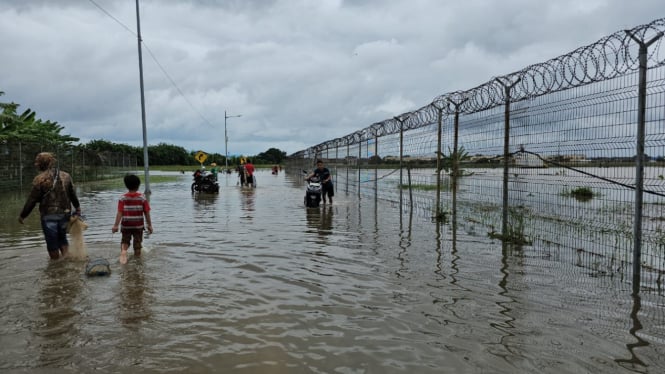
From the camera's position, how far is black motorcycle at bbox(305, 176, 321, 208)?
15.5 m

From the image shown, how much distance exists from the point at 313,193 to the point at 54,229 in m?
9.22

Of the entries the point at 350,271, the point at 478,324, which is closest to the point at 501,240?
the point at 350,271

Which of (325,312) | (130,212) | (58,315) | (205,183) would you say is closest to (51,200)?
(130,212)

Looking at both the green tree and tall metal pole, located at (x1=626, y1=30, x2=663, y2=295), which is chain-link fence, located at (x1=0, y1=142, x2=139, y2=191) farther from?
tall metal pole, located at (x1=626, y1=30, x2=663, y2=295)

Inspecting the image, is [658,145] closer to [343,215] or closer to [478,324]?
[478,324]

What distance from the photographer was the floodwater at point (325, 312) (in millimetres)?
3732

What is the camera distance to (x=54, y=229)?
22.8 feet

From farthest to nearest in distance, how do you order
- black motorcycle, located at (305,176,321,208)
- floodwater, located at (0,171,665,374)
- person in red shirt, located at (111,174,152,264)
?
black motorcycle, located at (305,176,321,208) → person in red shirt, located at (111,174,152,264) → floodwater, located at (0,171,665,374)

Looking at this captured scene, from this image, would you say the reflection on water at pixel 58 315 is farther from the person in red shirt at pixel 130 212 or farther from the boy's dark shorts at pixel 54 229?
the person in red shirt at pixel 130 212

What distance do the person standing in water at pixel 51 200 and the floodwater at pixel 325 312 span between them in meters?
0.41

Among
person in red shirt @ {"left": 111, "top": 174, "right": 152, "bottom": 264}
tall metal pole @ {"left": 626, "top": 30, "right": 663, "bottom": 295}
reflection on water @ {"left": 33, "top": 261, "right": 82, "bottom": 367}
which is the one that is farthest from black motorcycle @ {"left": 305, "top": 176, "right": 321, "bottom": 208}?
tall metal pole @ {"left": 626, "top": 30, "right": 663, "bottom": 295}

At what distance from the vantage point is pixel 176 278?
20.5ft

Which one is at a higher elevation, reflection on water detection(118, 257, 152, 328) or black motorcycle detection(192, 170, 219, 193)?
black motorcycle detection(192, 170, 219, 193)

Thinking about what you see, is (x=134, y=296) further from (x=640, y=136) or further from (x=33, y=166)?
(x=33, y=166)
